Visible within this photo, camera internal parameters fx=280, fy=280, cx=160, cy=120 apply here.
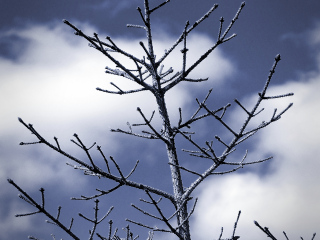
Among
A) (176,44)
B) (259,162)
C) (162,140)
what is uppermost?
(176,44)

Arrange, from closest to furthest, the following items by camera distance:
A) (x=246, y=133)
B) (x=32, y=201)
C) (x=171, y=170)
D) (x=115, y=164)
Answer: (x=32, y=201) < (x=115, y=164) < (x=246, y=133) < (x=171, y=170)

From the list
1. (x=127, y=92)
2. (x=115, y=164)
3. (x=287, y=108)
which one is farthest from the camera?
(x=127, y=92)

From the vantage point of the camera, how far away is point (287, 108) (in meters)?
2.84

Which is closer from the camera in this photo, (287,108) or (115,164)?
(287,108)

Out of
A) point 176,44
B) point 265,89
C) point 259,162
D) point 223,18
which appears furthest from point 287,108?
point 176,44

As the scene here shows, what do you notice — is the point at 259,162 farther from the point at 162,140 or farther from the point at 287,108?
the point at 162,140

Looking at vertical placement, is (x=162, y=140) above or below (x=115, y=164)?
above

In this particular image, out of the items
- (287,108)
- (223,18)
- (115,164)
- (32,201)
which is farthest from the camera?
(223,18)

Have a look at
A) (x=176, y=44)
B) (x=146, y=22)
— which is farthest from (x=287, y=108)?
(x=146, y=22)

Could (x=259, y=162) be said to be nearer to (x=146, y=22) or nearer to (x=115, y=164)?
(x=115, y=164)

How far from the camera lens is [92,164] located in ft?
10.6

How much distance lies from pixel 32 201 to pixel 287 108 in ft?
8.59

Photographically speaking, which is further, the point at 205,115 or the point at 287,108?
the point at 205,115

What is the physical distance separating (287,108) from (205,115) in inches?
90.1
